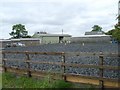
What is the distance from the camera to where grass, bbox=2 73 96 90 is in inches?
353

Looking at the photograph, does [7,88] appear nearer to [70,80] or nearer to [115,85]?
[70,80]

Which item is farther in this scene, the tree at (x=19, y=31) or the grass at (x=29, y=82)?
the tree at (x=19, y=31)

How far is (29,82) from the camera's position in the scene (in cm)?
1023

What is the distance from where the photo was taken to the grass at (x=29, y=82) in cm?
897

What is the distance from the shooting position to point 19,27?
112312mm

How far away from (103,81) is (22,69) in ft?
14.8

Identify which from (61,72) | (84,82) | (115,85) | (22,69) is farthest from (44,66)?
(115,85)

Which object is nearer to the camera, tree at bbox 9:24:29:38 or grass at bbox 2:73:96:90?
grass at bbox 2:73:96:90

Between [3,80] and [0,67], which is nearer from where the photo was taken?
[3,80]

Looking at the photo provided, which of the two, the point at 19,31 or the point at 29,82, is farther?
the point at 19,31

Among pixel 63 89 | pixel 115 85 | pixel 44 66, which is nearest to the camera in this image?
pixel 115 85

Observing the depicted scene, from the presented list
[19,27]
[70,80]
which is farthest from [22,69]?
[19,27]

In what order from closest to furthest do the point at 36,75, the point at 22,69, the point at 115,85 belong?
the point at 115,85, the point at 36,75, the point at 22,69

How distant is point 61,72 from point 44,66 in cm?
393
